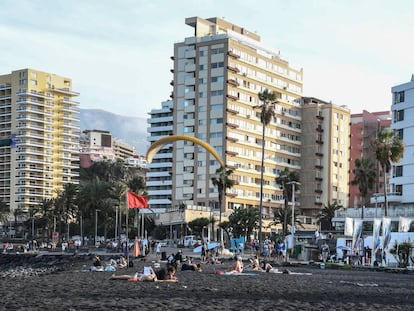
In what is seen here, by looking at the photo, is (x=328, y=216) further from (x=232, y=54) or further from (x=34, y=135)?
(x=34, y=135)

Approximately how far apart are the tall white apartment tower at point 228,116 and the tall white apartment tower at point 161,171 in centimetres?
947

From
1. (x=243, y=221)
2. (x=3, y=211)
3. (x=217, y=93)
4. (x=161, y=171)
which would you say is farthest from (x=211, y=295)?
(x=3, y=211)

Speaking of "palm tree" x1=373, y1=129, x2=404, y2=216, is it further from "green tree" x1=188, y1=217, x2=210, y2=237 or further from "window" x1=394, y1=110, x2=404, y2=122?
"green tree" x1=188, y1=217, x2=210, y2=237

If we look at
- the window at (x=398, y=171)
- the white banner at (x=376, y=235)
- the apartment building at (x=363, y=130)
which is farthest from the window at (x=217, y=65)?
the white banner at (x=376, y=235)

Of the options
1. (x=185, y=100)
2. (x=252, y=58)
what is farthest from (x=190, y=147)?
(x=252, y=58)

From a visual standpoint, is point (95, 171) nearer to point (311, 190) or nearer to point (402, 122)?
point (311, 190)

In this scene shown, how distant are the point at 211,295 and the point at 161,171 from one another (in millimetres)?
123637

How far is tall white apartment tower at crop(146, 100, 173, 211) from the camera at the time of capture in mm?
144125

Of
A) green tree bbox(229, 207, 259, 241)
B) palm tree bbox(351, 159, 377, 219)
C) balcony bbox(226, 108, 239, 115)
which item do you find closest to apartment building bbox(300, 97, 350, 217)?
balcony bbox(226, 108, 239, 115)

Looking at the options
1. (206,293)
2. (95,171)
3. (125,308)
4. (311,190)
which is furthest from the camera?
(95,171)

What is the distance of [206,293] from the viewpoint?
25.2 m

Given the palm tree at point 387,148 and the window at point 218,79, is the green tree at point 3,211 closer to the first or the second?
the window at point 218,79

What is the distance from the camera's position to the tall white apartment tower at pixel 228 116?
128m

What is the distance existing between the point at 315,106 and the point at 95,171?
6770 centimetres
